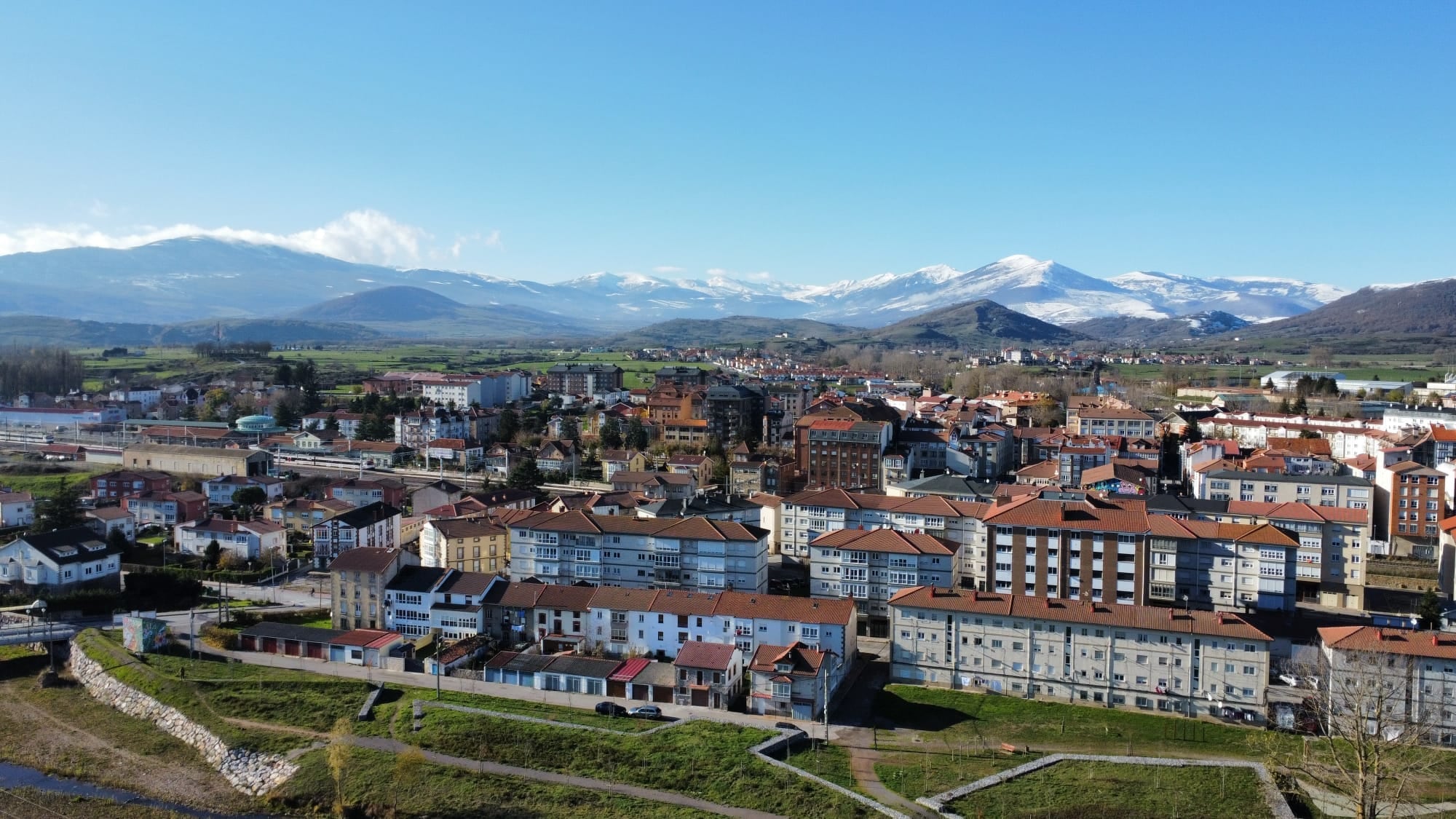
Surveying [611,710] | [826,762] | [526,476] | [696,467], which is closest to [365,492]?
[526,476]

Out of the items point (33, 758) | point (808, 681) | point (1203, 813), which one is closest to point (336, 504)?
point (33, 758)

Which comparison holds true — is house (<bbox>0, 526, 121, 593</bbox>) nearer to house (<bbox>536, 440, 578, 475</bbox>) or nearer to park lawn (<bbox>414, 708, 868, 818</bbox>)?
park lawn (<bbox>414, 708, 868, 818</bbox>)

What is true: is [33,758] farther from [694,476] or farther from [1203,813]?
[694,476]

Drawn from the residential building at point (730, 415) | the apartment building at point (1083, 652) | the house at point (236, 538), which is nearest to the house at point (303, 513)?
the house at point (236, 538)

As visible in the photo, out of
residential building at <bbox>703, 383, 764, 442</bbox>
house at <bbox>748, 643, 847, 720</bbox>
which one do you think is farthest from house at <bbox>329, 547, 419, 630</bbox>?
residential building at <bbox>703, 383, 764, 442</bbox>

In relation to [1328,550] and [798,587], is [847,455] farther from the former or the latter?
[1328,550]

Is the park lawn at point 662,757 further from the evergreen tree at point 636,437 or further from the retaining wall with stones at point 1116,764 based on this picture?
the evergreen tree at point 636,437
